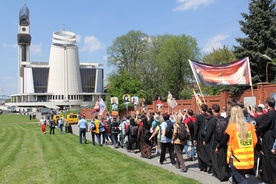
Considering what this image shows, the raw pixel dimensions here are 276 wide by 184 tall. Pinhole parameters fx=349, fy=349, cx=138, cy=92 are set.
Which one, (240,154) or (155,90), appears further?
(155,90)

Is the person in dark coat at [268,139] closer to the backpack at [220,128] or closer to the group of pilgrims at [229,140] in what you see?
the group of pilgrims at [229,140]

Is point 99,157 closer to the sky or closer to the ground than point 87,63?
closer to the ground

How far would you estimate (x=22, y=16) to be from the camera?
16312cm

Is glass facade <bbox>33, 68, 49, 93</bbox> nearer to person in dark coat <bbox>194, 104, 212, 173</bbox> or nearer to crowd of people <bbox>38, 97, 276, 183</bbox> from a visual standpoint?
crowd of people <bbox>38, 97, 276, 183</bbox>

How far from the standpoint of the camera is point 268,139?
820 centimetres

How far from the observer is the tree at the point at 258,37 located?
26188 mm

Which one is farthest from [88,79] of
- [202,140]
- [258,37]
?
[202,140]

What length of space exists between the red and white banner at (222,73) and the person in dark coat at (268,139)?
6.76m

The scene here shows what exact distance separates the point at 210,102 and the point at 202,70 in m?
12.9

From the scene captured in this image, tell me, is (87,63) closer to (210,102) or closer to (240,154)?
(210,102)

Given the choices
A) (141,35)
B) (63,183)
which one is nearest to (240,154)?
(63,183)

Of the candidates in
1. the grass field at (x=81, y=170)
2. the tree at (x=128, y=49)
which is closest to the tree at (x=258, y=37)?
the grass field at (x=81, y=170)

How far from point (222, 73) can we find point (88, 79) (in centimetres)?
12436

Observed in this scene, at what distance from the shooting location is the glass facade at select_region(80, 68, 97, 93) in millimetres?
136250
